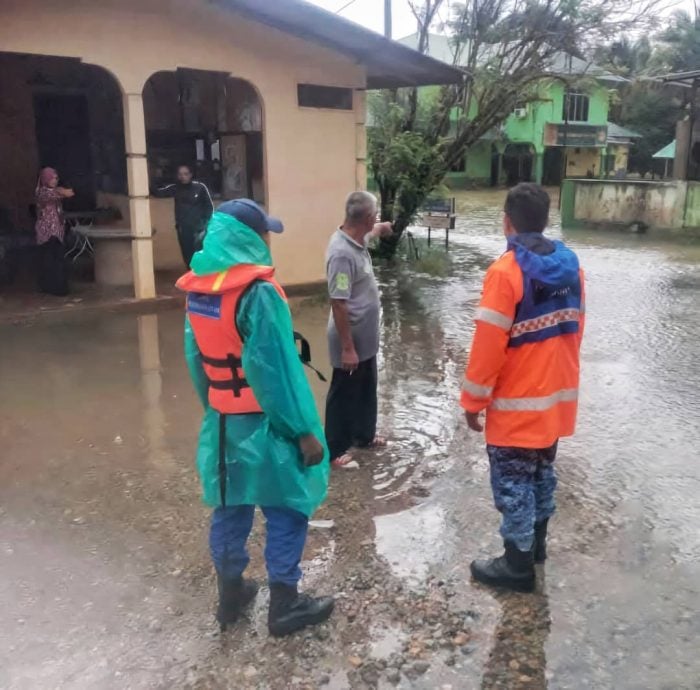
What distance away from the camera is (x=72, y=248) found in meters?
10.0

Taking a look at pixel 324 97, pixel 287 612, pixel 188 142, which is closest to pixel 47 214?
pixel 188 142

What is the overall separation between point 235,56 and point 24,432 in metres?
5.74

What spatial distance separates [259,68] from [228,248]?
7.32 meters

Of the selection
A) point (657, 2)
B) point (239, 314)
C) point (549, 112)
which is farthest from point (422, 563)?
point (549, 112)

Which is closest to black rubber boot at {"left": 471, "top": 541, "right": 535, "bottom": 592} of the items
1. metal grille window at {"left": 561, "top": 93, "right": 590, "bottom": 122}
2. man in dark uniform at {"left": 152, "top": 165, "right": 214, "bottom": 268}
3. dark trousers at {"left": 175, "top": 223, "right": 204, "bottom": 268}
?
man in dark uniform at {"left": 152, "top": 165, "right": 214, "bottom": 268}

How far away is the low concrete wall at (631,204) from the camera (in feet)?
56.8

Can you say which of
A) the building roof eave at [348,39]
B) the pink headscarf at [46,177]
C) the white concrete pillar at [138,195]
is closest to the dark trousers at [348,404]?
the white concrete pillar at [138,195]

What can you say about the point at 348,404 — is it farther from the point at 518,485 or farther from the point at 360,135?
the point at 360,135

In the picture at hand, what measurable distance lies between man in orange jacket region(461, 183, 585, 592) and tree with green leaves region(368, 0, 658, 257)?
931cm

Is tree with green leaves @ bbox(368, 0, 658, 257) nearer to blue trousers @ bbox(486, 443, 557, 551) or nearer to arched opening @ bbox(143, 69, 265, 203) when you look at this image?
arched opening @ bbox(143, 69, 265, 203)

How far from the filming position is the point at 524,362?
9.93 ft

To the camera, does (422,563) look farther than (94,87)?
No

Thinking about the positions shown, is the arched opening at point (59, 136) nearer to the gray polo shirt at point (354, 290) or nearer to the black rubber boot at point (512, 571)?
the gray polo shirt at point (354, 290)

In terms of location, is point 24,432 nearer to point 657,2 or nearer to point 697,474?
point 697,474
